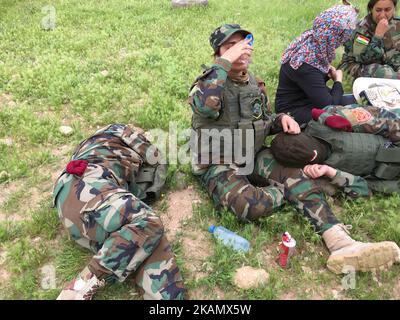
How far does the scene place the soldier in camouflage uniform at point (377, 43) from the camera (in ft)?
17.0

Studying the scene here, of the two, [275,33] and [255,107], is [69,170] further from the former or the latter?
[275,33]

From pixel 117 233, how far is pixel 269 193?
1418 millimetres

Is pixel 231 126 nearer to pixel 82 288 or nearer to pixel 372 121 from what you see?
pixel 372 121

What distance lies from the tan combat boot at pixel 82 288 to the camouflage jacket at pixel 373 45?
15.1 ft

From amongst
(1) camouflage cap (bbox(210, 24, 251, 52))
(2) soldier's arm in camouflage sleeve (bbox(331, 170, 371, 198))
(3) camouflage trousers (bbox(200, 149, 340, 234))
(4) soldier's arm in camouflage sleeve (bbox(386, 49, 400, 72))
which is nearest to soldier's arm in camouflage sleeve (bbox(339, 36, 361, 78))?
(4) soldier's arm in camouflage sleeve (bbox(386, 49, 400, 72))

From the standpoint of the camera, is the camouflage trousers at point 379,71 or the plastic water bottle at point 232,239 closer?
the plastic water bottle at point 232,239

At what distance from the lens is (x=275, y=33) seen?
25.2ft

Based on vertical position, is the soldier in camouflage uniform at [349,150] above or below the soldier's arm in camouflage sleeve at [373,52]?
below

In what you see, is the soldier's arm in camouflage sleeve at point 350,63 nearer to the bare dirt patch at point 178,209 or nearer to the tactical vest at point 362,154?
the tactical vest at point 362,154

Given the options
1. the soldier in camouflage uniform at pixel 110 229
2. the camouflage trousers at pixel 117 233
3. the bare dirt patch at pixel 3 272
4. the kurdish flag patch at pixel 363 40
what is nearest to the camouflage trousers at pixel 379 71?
the kurdish flag patch at pixel 363 40

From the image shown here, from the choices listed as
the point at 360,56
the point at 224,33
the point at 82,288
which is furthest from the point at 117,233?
the point at 360,56

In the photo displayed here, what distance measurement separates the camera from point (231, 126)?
3.57 metres

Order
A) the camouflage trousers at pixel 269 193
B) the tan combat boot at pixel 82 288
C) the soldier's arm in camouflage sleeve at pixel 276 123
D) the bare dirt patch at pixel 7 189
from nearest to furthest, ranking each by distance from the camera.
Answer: the tan combat boot at pixel 82 288, the camouflage trousers at pixel 269 193, the bare dirt patch at pixel 7 189, the soldier's arm in camouflage sleeve at pixel 276 123

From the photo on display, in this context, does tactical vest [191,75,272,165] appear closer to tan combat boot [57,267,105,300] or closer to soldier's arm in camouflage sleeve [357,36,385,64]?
tan combat boot [57,267,105,300]
